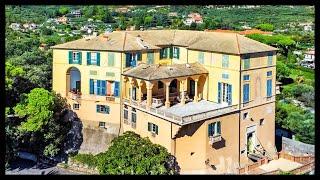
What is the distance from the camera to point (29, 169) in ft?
91.0

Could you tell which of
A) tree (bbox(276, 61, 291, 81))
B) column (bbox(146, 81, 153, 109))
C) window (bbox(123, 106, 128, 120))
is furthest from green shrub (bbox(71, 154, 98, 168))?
tree (bbox(276, 61, 291, 81))

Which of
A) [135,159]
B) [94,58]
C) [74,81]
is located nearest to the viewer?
[135,159]

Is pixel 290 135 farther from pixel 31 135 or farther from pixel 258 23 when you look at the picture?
pixel 258 23

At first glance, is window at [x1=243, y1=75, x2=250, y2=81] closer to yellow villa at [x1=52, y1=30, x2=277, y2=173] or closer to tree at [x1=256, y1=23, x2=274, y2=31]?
yellow villa at [x1=52, y1=30, x2=277, y2=173]

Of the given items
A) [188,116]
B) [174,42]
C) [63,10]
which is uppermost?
[63,10]

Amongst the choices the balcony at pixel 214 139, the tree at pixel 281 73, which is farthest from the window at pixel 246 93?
the tree at pixel 281 73

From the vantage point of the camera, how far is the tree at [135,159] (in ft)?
77.6

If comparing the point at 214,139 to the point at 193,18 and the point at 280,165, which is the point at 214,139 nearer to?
the point at 280,165

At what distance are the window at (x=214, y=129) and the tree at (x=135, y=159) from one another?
2.57 m

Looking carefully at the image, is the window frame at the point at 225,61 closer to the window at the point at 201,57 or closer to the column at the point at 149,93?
the window at the point at 201,57

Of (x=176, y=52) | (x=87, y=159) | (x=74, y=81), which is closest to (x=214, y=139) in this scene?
(x=87, y=159)

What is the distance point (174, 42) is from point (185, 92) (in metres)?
4.87

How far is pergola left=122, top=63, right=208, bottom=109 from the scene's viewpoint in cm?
2622
